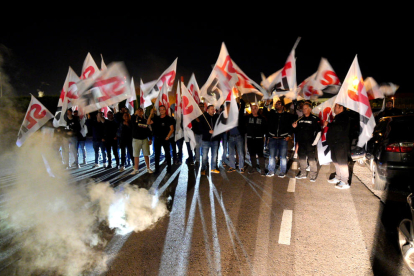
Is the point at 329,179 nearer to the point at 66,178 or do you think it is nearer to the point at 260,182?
the point at 260,182

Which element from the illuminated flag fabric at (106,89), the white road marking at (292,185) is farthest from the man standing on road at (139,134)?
the white road marking at (292,185)

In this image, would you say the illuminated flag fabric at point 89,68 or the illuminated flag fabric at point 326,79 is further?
the illuminated flag fabric at point 89,68

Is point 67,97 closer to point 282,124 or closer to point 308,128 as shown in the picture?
point 282,124

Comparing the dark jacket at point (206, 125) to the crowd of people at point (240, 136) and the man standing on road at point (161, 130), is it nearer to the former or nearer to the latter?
the crowd of people at point (240, 136)

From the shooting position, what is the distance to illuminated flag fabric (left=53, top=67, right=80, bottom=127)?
7.23 metres

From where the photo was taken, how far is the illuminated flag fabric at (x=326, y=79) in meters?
7.06

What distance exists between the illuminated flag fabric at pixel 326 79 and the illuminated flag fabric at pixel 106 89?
17.2ft

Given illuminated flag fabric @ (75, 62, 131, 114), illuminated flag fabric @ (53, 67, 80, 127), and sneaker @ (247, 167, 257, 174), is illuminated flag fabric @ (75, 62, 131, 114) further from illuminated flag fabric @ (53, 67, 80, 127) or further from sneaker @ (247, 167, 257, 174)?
sneaker @ (247, 167, 257, 174)

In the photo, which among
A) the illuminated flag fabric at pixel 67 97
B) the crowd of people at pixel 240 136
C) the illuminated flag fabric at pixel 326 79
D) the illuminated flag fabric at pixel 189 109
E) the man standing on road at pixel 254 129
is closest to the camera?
the crowd of people at pixel 240 136

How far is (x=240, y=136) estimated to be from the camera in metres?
7.24

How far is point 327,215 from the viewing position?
13.9 ft

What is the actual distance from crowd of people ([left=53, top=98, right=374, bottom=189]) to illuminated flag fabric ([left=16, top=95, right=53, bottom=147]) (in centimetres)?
161

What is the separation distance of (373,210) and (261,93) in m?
4.33

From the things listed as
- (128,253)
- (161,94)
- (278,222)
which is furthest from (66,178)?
(278,222)
